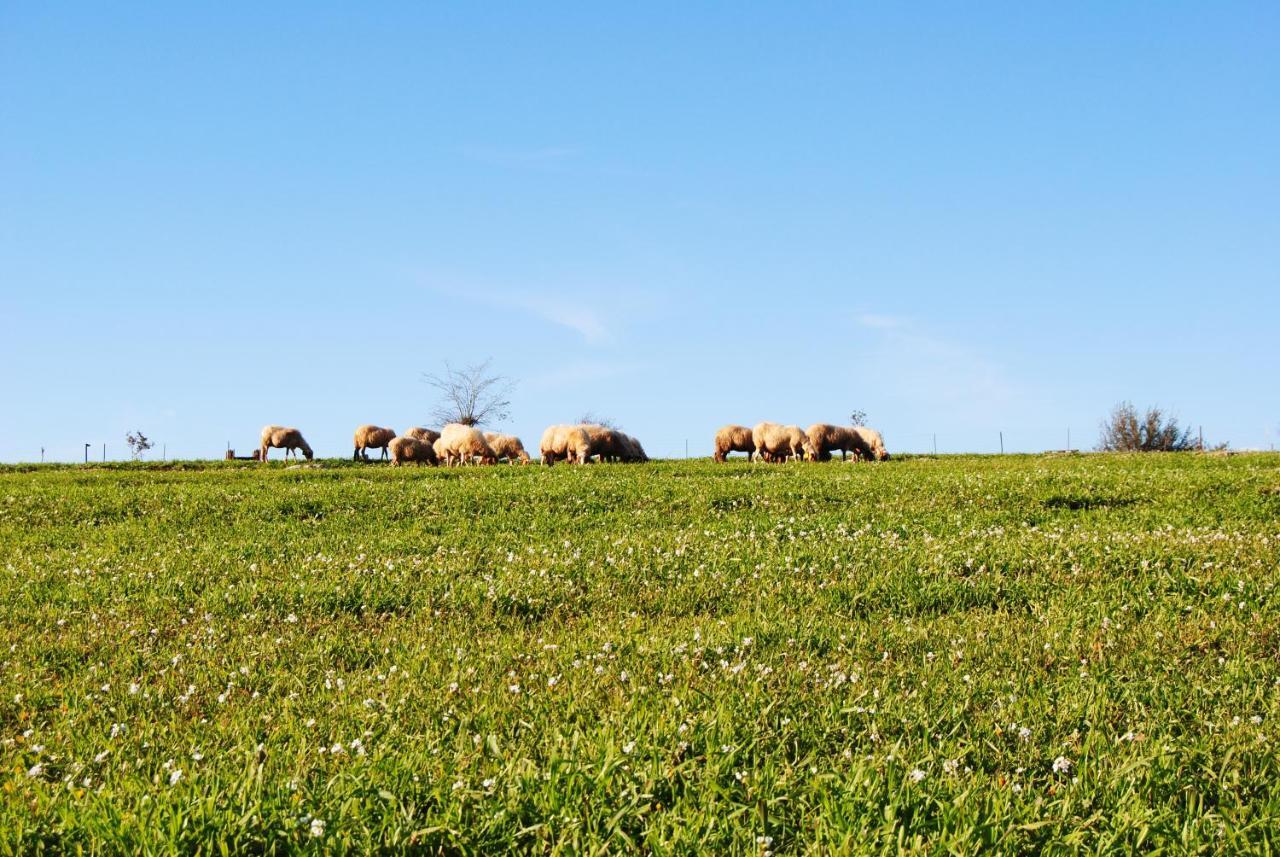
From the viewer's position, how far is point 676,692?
5738mm

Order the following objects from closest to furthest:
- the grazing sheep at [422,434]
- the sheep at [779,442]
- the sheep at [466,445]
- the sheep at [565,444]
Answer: the sheep at [565,444] < the sheep at [466,445] < the sheep at [779,442] < the grazing sheep at [422,434]

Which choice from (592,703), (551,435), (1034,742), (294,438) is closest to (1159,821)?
(1034,742)

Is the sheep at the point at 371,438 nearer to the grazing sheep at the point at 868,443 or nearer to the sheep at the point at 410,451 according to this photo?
the sheep at the point at 410,451

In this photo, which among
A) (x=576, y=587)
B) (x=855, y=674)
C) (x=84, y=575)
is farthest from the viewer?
(x=84, y=575)

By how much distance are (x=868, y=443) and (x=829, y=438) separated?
10.4 feet

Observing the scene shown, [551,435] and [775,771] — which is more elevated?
[551,435]

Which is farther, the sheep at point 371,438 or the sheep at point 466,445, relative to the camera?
the sheep at point 371,438

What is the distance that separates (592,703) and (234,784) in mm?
2152

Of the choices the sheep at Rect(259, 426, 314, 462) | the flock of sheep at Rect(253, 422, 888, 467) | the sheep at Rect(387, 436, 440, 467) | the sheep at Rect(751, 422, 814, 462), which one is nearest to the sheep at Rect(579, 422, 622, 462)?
the flock of sheep at Rect(253, 422, 888, 467)

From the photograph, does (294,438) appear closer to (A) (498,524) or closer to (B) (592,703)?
(A) (498,524)

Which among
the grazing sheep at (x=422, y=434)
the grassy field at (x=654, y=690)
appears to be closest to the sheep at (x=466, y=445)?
the grazing sheep at (x=422, y=434)

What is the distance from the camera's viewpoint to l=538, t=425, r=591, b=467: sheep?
4216cm

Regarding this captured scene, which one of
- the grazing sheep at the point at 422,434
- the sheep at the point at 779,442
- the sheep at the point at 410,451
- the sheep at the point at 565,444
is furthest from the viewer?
the grazing sheep at the point at 422,434

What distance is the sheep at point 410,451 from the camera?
2022 inches
